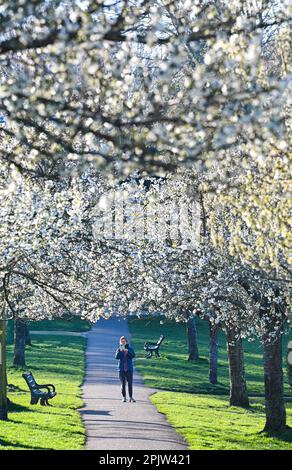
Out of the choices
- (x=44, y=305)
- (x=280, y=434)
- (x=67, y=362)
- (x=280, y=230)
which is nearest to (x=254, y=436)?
(x=280, y=434)

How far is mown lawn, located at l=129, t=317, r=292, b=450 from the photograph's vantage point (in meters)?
19.4

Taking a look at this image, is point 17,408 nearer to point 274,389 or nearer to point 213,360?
point 274,389

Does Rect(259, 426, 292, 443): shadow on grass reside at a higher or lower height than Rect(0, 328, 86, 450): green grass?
lower

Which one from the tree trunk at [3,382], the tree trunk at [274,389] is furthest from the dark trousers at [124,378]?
the tree trunk at [274,389]

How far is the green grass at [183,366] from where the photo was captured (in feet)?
108

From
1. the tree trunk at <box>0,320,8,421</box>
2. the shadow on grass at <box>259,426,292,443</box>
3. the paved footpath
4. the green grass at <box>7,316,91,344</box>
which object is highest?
the green grass at <box>7,316,91,344</box>

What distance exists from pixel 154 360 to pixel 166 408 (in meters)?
17.5

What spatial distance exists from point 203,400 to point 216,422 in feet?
21.1

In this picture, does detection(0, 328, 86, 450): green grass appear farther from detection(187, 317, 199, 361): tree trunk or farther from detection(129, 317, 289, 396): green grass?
detection(187, 317, 199, 361): tree trunk

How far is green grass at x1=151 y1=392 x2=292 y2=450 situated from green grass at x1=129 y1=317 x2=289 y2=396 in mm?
2180

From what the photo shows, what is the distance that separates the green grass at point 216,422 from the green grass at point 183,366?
2.18 meters

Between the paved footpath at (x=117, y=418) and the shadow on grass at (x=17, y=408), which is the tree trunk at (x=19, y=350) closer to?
the paved footpath at (x=117, y=418)

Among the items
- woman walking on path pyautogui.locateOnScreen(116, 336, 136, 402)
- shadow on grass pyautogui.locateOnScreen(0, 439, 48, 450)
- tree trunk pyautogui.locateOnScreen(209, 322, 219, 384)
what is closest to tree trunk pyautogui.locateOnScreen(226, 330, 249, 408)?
woman walking on path pyautogui.locateOnScreen(116, 336, 136, 402)

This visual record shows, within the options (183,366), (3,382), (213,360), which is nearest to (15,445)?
(3,382)
